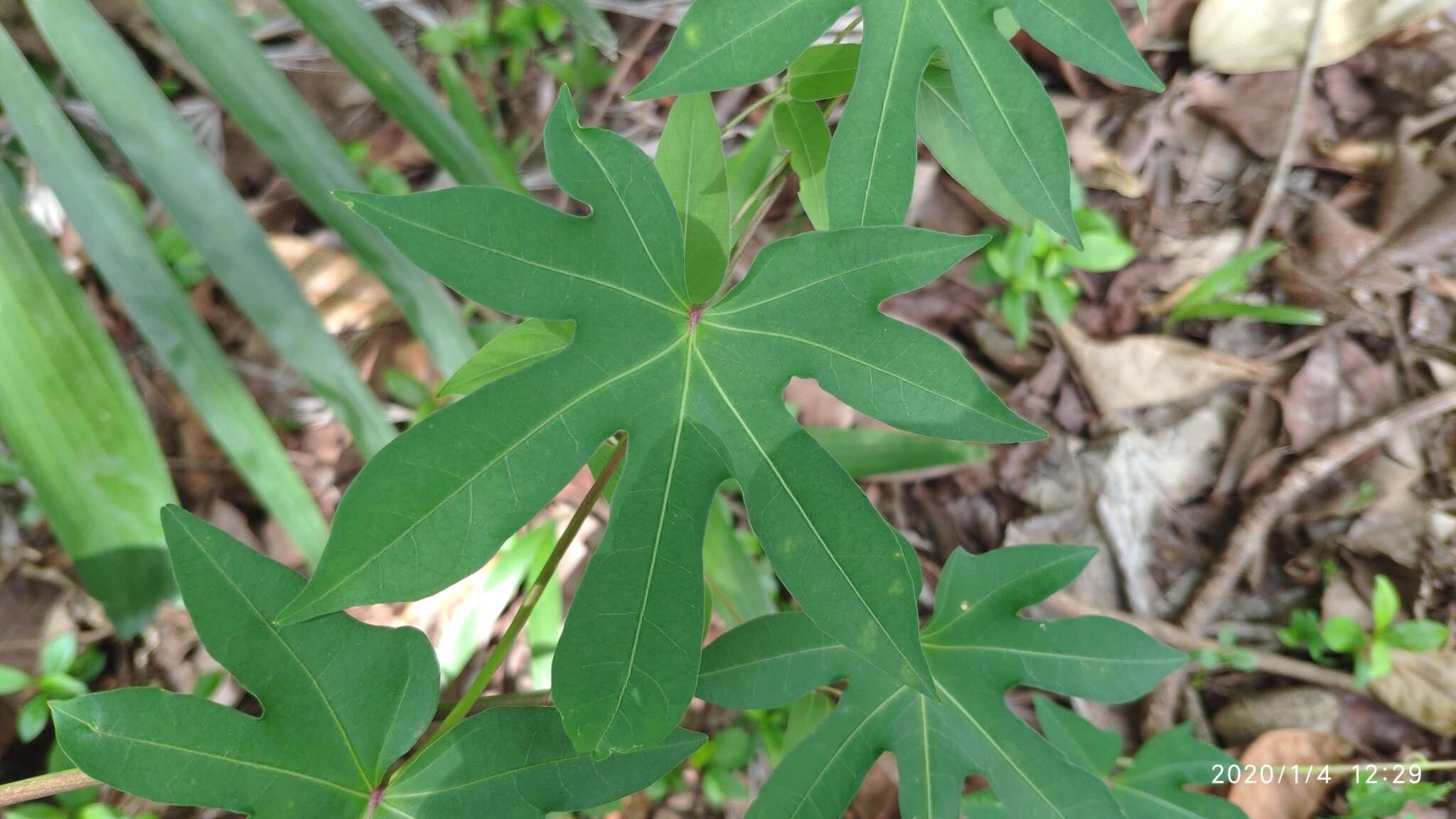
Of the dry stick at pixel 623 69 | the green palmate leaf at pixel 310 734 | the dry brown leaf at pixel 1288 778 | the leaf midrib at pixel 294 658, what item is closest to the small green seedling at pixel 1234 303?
the dry brown leaf at pixel 1288 778

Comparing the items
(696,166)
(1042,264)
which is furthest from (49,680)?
(1042,264)

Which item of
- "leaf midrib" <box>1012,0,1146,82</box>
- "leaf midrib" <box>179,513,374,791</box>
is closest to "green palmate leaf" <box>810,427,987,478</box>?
"leaf midrib" <box>1012,0,1146,82</box>

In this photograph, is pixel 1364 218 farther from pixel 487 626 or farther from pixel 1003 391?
pixel 487 626

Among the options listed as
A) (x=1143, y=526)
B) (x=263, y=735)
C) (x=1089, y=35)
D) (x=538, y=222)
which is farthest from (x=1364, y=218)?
(x=263, y=735)

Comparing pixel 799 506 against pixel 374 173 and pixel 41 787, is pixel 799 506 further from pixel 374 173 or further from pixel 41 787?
pixel 374 173

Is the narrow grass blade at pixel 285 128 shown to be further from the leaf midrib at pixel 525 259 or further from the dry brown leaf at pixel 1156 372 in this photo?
the dry brown leaf at pixel 1156 372

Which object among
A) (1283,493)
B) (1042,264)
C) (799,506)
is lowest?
(1283,493)
